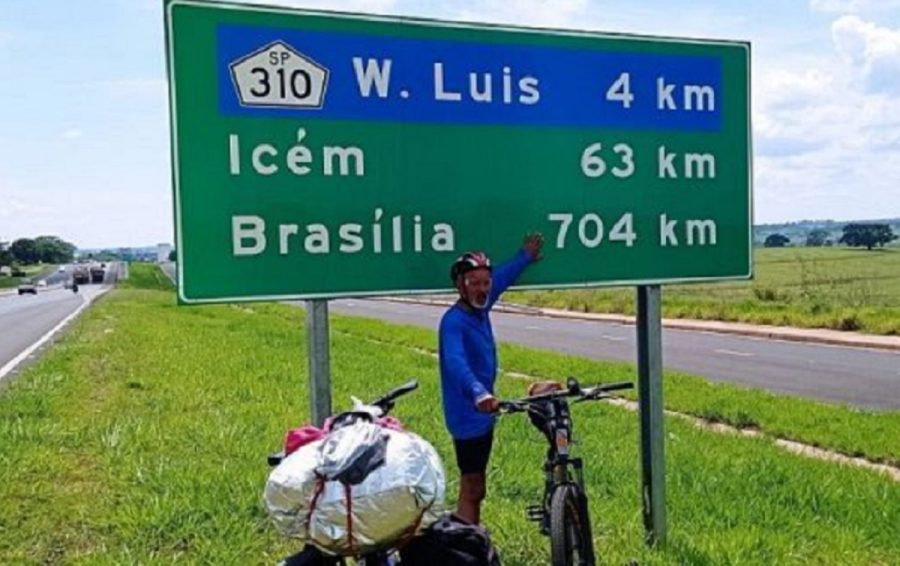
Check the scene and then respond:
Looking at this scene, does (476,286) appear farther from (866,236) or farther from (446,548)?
(866,236)

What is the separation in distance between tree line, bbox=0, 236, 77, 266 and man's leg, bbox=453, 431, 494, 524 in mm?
155072

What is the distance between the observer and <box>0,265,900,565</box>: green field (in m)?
5.21

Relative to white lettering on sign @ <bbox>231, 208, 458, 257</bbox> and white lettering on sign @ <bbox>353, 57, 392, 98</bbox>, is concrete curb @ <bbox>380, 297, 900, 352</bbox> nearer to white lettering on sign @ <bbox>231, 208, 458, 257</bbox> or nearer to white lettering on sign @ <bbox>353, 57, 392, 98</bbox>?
white lettering on sign @ <bbox>231, 208, 458, 257</bbox>

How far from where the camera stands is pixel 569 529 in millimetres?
4039

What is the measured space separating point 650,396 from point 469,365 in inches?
55.4

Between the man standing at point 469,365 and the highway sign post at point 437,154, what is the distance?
41 cm

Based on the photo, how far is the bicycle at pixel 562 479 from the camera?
3947 mm

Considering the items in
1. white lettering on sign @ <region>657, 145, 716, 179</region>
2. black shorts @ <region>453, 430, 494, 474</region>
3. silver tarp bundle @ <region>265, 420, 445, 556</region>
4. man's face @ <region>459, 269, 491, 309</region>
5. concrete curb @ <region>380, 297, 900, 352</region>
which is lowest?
concrete curb @ <region>380, 297, 900, 352</region>

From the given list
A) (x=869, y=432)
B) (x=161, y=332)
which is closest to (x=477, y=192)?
(x=869, y=432)

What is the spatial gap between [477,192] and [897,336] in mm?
21684

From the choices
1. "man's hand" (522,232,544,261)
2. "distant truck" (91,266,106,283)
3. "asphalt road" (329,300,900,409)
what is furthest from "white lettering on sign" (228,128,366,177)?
"distant truck" (91,266,106,283)

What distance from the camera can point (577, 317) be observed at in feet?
124

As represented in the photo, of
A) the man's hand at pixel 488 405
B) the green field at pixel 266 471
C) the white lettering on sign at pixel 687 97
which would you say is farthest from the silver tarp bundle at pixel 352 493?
the white lettering on sign at pixel 687 97

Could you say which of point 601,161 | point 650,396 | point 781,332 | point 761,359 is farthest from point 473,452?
Answer: point 781,332
